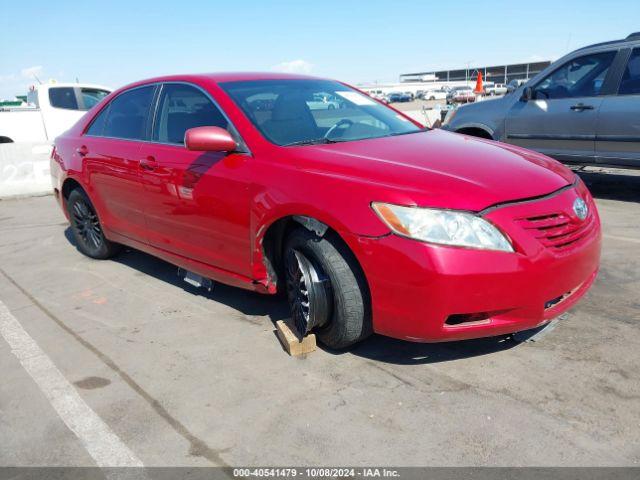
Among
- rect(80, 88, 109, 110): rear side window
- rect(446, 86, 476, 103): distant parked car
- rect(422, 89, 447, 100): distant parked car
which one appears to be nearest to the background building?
rect(422, 89, 447, 100): distant parked car

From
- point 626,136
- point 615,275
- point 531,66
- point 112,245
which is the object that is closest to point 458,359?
point 615,275

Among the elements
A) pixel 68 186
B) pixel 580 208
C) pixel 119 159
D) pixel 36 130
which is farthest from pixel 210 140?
pixel 36 130

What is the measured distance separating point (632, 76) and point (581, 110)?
24.1 inches

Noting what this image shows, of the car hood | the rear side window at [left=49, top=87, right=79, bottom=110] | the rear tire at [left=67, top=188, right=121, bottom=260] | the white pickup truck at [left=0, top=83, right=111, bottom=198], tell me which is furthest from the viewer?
the rear side window at [left=49, top=87, right=79, bottom=110]

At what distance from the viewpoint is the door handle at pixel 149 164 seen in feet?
12.6

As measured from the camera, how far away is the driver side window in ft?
20.7

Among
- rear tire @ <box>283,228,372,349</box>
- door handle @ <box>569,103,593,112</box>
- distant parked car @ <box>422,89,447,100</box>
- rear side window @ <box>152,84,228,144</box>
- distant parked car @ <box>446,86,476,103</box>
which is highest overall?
rear side window @ <box>152,84,228,144</box>

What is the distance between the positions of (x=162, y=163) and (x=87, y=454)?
2.04 metres

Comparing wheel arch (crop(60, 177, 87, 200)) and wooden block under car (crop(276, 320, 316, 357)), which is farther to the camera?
wheel arch (crop(60, 177, 87, 200))

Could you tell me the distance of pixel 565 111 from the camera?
6574 mm

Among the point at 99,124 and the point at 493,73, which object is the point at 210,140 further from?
the point at 493,73

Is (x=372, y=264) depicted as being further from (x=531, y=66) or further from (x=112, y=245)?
(x=531, y=66)

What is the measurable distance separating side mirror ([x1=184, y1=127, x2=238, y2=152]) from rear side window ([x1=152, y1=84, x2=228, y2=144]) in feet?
0.82

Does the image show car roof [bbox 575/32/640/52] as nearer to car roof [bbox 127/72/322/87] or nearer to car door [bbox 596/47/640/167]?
car door [bbox 596/47/640/167]
